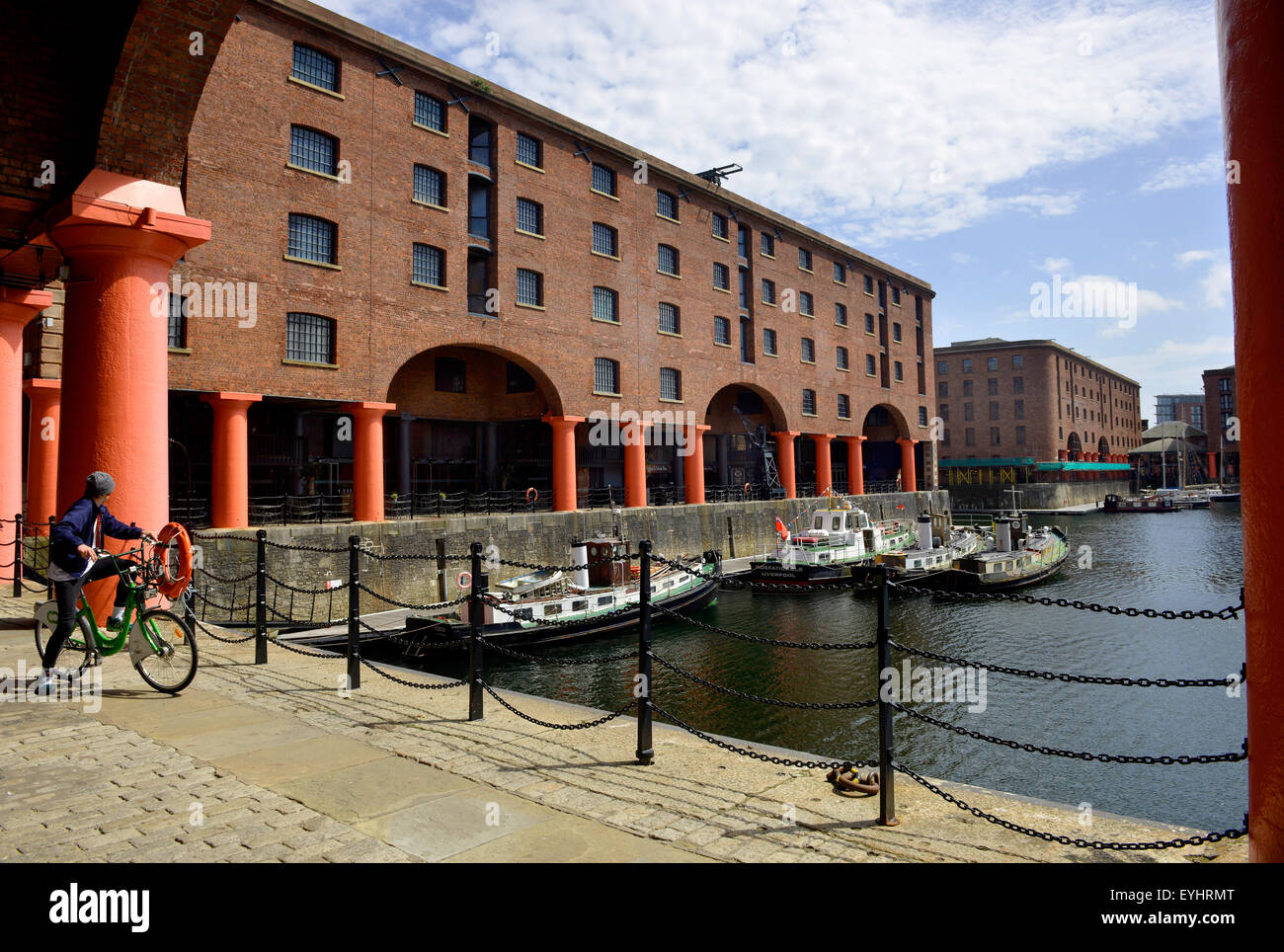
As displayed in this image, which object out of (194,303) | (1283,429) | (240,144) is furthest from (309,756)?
(240,144)

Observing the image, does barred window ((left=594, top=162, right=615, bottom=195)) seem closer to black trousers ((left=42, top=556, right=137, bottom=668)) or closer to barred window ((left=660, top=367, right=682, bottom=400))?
barred window ((left=660, top=367, right=682, bottom=400))

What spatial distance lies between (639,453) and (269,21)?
19.1 metres

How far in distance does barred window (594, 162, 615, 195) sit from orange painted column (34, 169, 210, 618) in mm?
24708

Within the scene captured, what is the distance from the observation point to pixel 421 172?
26.3 metres

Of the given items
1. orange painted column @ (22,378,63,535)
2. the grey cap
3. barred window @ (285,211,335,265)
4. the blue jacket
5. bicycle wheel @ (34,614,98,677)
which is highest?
barred window @ (285,211,335,265)

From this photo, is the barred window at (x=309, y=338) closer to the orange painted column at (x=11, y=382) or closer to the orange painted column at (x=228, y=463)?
the orange painted column at (x=228, y=463)

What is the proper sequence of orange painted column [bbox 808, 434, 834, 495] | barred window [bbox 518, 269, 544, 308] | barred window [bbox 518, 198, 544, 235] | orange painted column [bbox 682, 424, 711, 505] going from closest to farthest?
barred window [bbox 518, 269, 544, 308], barred window [bbox 518, 198, 544, 235], orange painted column [bbox 682, 424, 711, 505], orange painted column [bbox 808, 434, 834, 495]

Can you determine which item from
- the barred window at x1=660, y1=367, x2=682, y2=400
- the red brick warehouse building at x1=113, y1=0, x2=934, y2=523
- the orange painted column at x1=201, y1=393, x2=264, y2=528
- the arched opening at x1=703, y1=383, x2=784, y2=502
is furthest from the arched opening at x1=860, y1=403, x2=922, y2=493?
the orange painted column at x1=201, y1=393, x2=264, y2=528

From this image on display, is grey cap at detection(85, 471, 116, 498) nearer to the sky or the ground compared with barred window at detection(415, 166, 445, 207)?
nearer to the ground

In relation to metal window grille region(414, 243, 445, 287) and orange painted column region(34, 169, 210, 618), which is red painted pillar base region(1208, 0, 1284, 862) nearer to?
orange painted column region(34, 169, 210, 618)

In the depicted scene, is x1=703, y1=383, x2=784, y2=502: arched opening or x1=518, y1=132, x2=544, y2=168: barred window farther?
x1=703, y1=383, x2=784, y2=502: arched opening

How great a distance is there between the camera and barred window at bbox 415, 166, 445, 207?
26.2 meters

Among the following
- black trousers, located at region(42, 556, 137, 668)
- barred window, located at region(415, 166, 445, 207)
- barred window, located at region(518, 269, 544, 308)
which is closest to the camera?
black trousers, located at region(42, 556, 137, 668)
